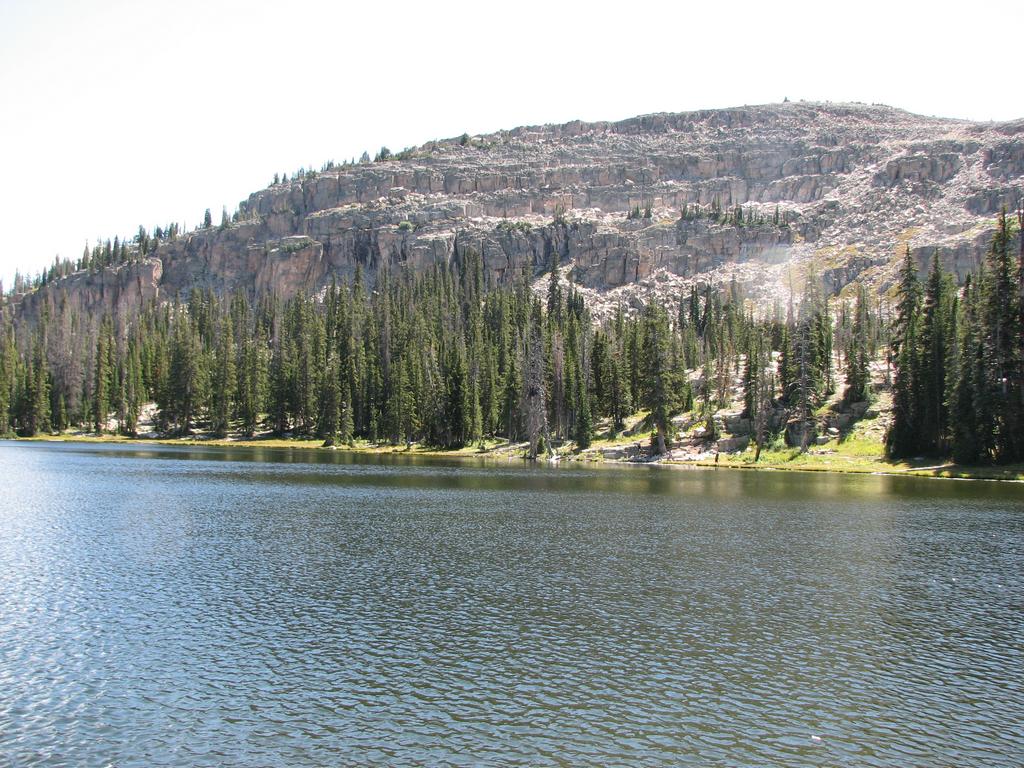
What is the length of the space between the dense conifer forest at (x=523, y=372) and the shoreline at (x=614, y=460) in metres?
2.87

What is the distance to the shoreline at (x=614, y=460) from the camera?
83.2 meters

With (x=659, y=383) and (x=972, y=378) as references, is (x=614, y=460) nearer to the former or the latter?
(x=659, y=383)

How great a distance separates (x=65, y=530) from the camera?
43.9 m

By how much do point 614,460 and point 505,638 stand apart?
289 ft

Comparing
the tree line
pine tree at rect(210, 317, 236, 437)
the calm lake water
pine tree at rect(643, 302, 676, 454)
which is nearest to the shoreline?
the tree line

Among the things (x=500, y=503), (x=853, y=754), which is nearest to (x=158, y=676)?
(x=853, y=754)

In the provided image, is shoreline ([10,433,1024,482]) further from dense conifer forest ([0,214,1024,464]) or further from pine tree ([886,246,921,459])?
dense conifer forest ([0,214,1024,464])

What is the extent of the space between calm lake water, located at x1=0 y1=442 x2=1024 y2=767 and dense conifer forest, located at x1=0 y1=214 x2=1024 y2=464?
4137cm

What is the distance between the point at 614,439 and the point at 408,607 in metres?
95.5

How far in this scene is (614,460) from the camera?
112250mm

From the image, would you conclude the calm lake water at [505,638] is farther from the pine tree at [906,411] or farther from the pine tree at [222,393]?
the pine tree at [222,393]

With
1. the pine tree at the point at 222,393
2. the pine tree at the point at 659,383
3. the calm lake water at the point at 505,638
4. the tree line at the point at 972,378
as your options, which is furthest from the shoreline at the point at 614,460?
the calm lake water at the point at 505,638

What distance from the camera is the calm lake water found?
17.9 m

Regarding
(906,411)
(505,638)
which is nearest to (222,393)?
(906,411)
